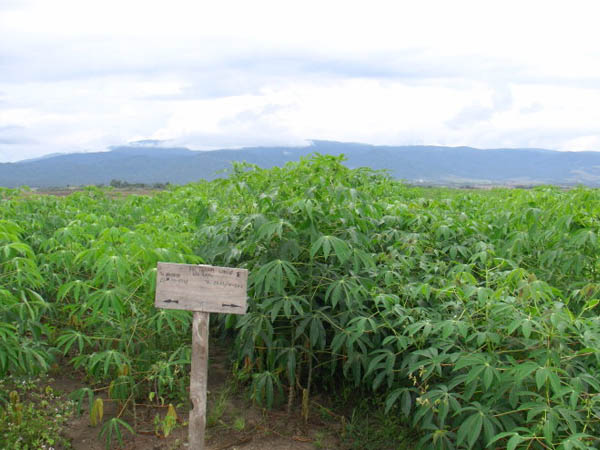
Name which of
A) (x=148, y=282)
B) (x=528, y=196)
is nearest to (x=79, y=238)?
(x=148, y=282)

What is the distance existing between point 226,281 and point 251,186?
1.22 meters

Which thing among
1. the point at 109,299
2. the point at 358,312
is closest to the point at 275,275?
the point at 358,312

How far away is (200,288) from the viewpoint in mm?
2980

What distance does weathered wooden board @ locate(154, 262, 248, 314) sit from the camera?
295 cm

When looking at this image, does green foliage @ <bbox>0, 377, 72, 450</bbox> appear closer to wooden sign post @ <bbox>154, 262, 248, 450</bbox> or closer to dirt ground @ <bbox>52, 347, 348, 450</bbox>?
dirt ground @ <bbox>52, 347, 348, 450</bbox>

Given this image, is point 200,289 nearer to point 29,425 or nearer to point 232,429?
point 232,429

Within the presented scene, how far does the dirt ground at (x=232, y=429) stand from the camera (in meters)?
3.50

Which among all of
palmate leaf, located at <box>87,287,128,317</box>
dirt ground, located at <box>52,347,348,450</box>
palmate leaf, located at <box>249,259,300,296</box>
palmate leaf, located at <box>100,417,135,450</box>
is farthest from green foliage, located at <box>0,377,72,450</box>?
palmate leaf, located at <box>249,259,300,296</box>

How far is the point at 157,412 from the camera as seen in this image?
12.6 feet

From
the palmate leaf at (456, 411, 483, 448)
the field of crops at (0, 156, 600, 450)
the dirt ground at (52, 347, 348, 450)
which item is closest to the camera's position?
the palmate leaf at (456, 411, 483, 448)

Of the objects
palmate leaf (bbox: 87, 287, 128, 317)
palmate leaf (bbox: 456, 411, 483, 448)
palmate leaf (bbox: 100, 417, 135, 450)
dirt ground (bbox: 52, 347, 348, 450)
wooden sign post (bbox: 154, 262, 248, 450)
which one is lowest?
dirt ground (bbox: 52, 347, 348, 450)

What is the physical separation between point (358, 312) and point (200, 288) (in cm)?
122

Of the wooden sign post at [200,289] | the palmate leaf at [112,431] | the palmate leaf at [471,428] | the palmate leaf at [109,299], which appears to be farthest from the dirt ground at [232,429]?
the palmate leaf at [471,428]

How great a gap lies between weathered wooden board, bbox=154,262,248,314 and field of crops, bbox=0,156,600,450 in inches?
12.4
